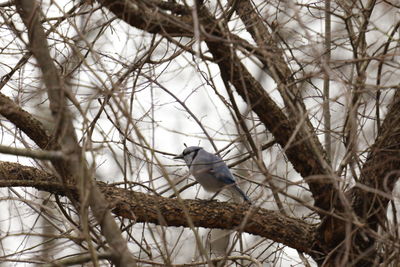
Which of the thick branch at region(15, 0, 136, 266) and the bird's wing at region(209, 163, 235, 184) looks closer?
→ the thick branch at region(15, 0, 136, 266)

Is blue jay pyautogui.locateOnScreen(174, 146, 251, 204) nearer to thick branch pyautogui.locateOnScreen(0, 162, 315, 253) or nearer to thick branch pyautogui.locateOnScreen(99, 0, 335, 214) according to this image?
thick branch pyautogui.locateOnScreen(0, 162, 315, 253)

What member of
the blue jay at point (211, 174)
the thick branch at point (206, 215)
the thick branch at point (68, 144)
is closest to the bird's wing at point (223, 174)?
the blue jay at point (211, 174)

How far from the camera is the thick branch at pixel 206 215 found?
207 inches

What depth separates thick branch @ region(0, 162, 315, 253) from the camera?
5246 mm

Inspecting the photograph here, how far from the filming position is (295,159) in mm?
5188

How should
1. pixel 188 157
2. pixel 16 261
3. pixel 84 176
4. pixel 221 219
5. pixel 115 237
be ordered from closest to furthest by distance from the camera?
pixel 84 176, pixel 115 237, pixel 16 261, pixel 221 219, pixel 188 157

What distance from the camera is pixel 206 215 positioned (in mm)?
5379

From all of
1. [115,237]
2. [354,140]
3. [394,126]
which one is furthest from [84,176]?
[394,126]

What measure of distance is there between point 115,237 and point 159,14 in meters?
1.38

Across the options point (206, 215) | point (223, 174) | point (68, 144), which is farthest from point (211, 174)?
point (68, 144)

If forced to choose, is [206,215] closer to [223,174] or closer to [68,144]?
[223,174]

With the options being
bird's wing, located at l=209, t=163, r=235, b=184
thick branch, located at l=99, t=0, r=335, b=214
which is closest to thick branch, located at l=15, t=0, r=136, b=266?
thick branch, located at l=99, t=0, r=335, b=214

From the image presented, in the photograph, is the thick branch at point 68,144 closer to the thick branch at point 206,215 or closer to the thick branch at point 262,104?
the thick branch at point 262,104

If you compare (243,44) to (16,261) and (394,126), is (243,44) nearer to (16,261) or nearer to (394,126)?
(394,126)
